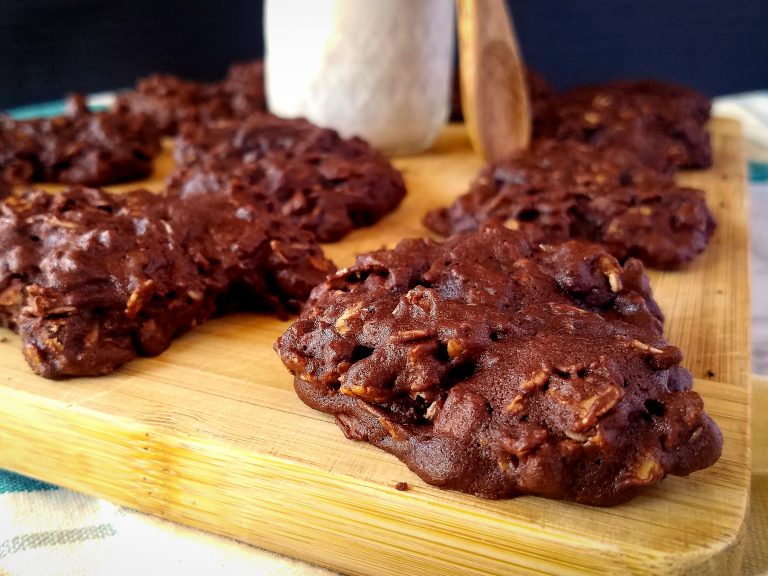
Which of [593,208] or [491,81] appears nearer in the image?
[593,208]

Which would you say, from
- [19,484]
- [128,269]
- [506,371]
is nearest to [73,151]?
[128,269]

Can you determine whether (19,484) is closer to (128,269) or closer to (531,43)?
(128,269)

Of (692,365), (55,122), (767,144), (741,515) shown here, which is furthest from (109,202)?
(767,144)

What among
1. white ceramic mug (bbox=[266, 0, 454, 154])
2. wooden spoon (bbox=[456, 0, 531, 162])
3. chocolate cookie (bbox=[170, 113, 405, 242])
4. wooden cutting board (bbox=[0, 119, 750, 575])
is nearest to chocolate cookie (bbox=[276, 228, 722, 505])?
wooden cutting board (bbox=[0, 119, 750, 575])

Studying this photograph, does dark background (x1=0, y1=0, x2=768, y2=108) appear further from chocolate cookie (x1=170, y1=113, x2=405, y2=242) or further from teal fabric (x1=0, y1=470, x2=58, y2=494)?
teal fabric (x1=0, y1=470, x2=58, y2=494)

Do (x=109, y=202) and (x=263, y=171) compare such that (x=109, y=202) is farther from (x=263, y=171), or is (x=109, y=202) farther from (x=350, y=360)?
(x=350, y=360)

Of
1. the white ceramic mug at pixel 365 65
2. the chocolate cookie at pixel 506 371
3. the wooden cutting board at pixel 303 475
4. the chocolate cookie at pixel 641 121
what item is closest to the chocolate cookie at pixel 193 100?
the white ceramic mug at pixel 365 65
